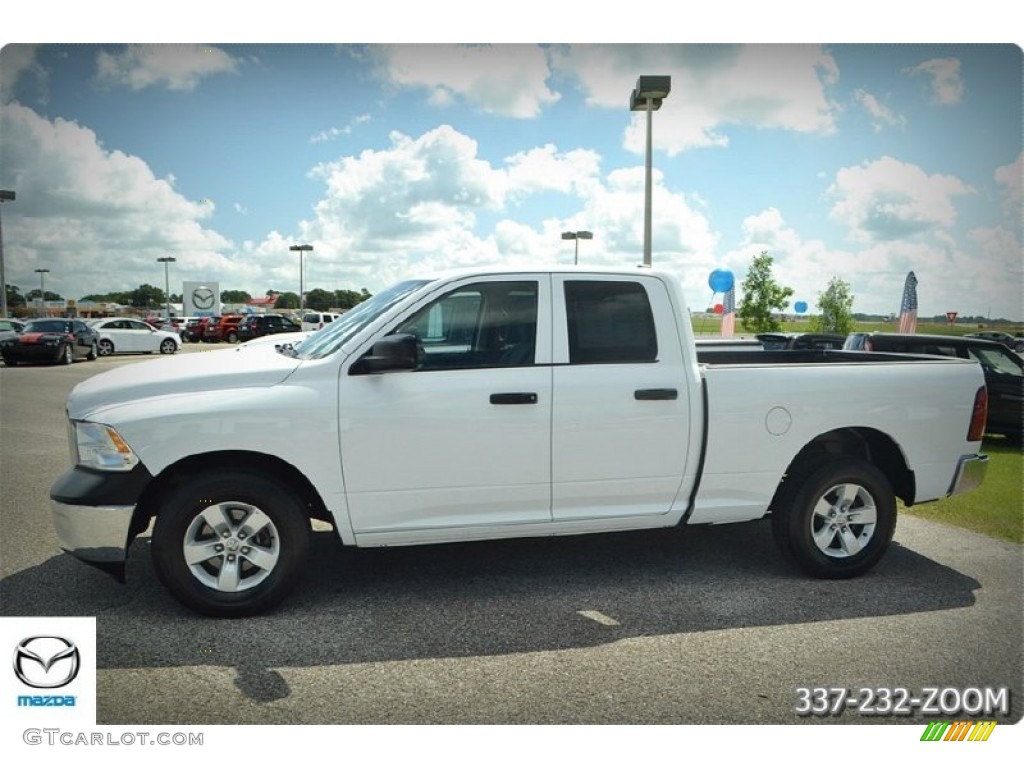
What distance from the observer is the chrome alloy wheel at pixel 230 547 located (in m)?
3.95

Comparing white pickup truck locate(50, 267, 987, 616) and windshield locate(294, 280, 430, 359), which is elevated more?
windshield locate(294, 280, 430, 359)

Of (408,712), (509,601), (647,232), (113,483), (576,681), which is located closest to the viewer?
(408,712)

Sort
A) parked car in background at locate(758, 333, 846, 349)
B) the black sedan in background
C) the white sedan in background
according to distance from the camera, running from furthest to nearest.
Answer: the white sedan in background, the black sedan in background, parked car in background at locate(758, 333, 846, 349)

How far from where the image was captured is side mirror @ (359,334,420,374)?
3.94 m

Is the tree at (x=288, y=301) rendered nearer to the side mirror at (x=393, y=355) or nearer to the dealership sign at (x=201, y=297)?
the dealership sign at (x=201, y=297)

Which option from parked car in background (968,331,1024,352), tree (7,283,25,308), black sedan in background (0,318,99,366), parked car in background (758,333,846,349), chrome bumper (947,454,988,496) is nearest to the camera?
chrome bumper (947,454,988,496)

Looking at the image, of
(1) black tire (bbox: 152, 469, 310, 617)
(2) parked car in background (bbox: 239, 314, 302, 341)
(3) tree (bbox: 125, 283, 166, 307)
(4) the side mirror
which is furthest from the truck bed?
(3) tree (bbox: 125, 283, 166, 307)

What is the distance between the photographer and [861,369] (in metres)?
4.74

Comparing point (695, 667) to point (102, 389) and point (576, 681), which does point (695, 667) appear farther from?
point (102, 389)

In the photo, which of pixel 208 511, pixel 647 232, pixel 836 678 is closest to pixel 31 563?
pixel 208 511

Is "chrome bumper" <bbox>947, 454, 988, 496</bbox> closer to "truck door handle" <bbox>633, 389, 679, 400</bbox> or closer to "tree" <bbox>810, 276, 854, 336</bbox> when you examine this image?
"truck door handle" <bbox>633, 389, 679, 400</bbox>

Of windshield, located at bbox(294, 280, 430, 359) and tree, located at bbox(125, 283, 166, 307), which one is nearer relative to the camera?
windshield, located at bbox(294, 280, 430, 359)

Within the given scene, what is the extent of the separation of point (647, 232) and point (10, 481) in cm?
1151

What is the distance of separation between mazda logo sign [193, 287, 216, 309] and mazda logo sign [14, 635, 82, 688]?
5212cm
